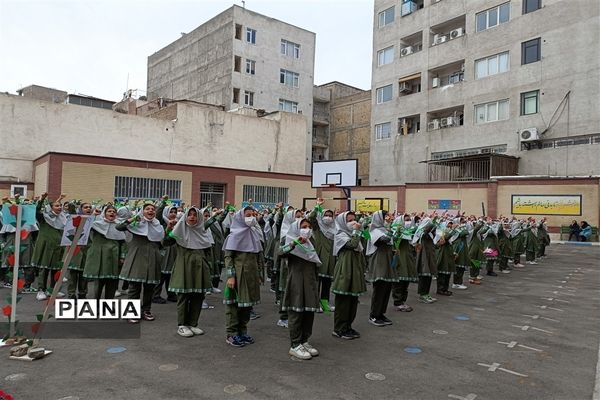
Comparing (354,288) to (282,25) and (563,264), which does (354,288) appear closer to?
(563,264)

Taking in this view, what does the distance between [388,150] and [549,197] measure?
15.0 metres

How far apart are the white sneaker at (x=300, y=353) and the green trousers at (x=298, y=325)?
6cm

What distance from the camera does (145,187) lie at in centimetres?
2403

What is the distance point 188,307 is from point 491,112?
28861 mm

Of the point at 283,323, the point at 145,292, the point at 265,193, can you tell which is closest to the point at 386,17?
the point at 265,193

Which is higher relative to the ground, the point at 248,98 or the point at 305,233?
the point at 248,98

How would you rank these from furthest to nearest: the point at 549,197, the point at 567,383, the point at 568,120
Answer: the point at 568,120, the point at 549,197, the point at 567,383

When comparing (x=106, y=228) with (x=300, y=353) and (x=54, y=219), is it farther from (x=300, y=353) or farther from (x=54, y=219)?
(x=300, y=353)

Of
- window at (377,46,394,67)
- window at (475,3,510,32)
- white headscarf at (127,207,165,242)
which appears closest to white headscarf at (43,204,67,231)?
white headscarf at (127,207,165,242)

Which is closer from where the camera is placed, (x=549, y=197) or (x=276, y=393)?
(x=276, y=393)

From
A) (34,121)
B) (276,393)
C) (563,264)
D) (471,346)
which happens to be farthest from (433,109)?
(276,393)

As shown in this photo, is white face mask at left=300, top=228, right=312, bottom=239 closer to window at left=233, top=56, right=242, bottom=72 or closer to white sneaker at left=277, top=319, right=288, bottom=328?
white sneaker at left=277, top=319, right=288, bottom=328

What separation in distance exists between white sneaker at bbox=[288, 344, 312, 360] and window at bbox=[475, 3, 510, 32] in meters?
30.9

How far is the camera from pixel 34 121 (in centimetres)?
2498
